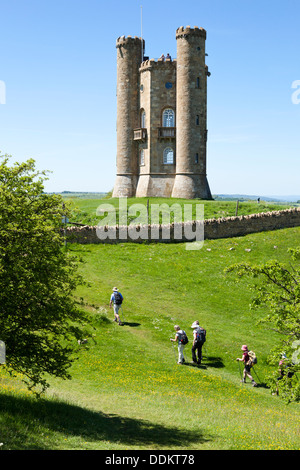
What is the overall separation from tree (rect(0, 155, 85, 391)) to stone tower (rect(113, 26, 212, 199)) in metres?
49.5

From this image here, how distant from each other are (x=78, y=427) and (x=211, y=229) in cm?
2918

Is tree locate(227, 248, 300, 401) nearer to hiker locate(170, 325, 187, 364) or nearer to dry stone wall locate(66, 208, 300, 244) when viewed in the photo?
hiker locate(170, 325, 187, 364)

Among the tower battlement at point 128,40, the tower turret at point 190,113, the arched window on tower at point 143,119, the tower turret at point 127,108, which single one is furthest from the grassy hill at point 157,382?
the tower battlement at point 128,40

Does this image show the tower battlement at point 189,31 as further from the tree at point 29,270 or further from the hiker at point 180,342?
the tree at point 29,270

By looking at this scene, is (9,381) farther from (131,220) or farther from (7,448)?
(131,220)

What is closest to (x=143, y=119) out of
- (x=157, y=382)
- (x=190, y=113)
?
(x=190, y=113)

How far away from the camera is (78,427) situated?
1400 centimetres

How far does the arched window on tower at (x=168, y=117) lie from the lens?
6488cm

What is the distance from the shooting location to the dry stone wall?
39.2m

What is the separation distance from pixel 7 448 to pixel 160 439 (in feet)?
15.0

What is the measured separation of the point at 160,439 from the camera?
45.6ft

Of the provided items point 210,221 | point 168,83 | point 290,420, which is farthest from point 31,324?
point 168,83

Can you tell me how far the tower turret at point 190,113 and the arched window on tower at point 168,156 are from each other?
1801mm
